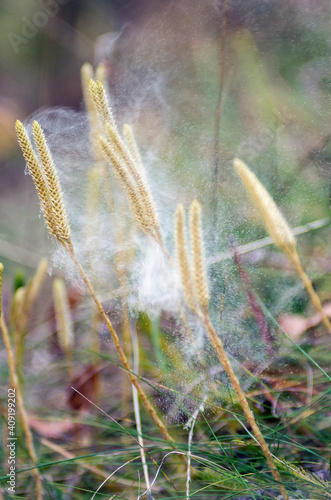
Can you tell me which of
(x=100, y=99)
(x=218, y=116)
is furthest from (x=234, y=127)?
(x=100, y=99)

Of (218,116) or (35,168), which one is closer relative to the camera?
(35,168)

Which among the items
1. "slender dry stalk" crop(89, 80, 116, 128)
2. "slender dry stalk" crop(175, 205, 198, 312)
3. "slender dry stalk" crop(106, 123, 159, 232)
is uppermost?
"slender dry stalk" crop(89, 80, 116, 128)

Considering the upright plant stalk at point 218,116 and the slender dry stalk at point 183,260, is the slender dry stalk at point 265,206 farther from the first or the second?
the upright plant stalk at point 218,116

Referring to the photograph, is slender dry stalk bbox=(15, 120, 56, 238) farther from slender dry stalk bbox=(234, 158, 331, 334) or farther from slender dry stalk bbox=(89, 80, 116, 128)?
slender dry stalk bbox=(234, 158, 331, 334)

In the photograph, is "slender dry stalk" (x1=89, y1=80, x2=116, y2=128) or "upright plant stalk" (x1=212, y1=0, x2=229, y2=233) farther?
"upright plant stalk" (x1=212, y1=0, x2=229, y2=233)

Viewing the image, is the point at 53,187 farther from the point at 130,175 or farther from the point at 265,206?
the point at 265,206

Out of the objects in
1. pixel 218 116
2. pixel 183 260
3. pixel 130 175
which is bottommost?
pixel 183 260

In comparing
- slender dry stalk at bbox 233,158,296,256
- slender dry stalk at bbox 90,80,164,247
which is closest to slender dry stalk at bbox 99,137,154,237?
slender dry stalk at bbox 90,80,164,247

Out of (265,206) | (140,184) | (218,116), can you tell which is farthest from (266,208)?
(218,116)

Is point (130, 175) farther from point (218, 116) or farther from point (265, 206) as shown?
point (218, 116)

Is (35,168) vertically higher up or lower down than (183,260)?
higher up

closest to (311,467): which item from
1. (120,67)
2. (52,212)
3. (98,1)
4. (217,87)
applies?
(52,212)

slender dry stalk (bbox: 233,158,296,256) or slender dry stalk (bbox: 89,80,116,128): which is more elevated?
slender dry stalk (bbox: 89,80,116,128)
